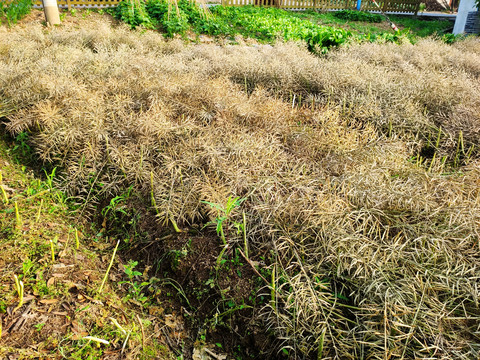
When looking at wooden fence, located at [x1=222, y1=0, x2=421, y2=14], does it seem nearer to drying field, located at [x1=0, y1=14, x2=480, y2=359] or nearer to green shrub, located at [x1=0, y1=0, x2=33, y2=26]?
green shrub, located at [x1=0, y1=0, x2=33, y2=26]

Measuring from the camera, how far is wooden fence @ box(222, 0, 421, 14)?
510 inches

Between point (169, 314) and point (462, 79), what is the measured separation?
4.44 m

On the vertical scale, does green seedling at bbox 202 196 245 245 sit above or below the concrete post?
below

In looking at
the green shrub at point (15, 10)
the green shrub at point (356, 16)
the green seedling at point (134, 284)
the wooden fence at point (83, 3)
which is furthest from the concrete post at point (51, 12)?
the green shrub at point (356, 16)

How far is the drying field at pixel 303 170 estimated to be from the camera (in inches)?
64.9

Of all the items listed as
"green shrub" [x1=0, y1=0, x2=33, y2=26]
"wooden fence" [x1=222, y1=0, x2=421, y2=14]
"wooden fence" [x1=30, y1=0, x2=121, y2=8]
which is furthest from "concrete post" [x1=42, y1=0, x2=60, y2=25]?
"wooden fence" [x1=222, y1=0, x2=421, y2=14]

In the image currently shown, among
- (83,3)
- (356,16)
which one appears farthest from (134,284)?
(356,16)

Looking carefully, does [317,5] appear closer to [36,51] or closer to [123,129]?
[36,51]

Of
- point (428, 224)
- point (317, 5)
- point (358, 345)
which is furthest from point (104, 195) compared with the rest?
point (317, 5)

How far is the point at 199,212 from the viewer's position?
2338 mm

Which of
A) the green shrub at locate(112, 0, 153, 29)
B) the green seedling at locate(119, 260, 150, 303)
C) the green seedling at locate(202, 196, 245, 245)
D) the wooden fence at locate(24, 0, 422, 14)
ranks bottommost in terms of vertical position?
the green seedling at locate(119, 260, 150, 303)

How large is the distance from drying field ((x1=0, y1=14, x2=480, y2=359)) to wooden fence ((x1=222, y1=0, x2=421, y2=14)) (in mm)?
7994

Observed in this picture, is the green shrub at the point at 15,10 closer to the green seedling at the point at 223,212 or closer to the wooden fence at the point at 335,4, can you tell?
the wooden fence at the point at 335,4

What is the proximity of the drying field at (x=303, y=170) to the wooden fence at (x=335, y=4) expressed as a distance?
7.99 meters
